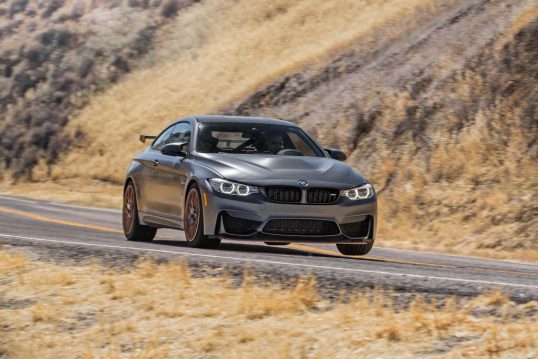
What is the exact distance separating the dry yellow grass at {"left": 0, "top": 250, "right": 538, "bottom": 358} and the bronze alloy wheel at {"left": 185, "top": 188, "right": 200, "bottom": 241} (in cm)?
239

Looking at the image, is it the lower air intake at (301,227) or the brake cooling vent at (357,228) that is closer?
the lower air intake at (301,227)

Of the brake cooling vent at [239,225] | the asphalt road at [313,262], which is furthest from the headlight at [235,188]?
the asphalt road at [313,262]

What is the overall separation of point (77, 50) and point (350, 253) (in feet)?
130

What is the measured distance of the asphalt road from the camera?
32.3 feet

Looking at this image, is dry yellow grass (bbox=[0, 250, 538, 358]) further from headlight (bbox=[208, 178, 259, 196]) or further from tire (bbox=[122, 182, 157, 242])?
tire (bbox=[122, 182, 157, 242])

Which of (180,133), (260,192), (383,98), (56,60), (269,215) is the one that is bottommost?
(269,215)

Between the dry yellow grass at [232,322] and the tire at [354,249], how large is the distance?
3.54 metres

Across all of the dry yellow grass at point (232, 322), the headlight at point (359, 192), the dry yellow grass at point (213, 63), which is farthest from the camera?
the dry yellow grass at point (213, 63)

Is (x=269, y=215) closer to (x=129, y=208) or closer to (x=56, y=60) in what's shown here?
(x=129, y=208)

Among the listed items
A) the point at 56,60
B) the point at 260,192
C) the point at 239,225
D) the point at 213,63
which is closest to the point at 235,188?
the point at 260,192

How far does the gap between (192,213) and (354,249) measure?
6.65ft

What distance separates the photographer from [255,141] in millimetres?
13641

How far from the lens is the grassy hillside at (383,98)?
2333cm

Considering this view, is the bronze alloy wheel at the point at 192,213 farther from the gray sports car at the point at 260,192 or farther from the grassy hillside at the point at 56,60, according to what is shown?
the grassy hillside at the point at 56,60
